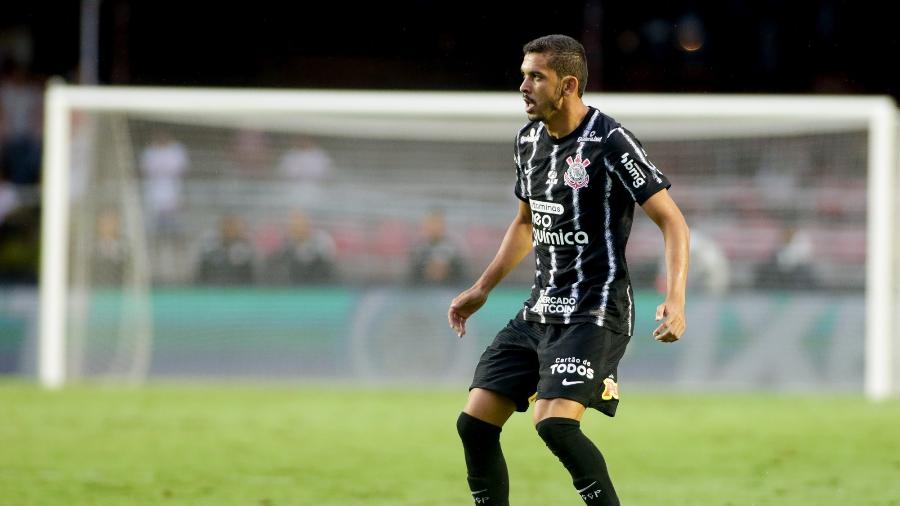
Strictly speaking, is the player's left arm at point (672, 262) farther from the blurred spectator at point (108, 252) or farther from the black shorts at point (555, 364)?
the blurred spectator at point (108, 252)

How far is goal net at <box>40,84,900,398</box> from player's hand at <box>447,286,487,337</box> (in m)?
7.32

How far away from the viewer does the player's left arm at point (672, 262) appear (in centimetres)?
437

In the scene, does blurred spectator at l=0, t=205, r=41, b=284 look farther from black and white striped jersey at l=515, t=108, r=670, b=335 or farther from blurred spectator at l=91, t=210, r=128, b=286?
black and white striped jersey at l=515, t=108, r=670, b=335

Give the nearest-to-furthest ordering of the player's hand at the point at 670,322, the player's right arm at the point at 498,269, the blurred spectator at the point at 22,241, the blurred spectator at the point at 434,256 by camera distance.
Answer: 1. the player's hand at the point at 670,322
2. the player's right arm at the point at 498,269
3. the blurred spectator at the point at 434,256
4. the blurred spectator at the point at 22,241

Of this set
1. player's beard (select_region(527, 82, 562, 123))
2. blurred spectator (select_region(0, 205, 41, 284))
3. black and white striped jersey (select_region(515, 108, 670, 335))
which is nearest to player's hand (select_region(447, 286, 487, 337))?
black and white striped jersey (select_region(515, 108, 670, 335))

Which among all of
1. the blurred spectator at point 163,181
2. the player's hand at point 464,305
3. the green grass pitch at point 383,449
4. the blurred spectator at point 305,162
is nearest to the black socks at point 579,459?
the player's hand at point 464,305

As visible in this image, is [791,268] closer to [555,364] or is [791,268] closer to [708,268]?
[708,268]

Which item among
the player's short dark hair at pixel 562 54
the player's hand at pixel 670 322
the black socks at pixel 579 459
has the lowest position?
the black socks at pixel 579 459

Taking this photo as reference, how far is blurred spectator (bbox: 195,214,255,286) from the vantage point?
490 inches

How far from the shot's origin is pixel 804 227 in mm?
12641

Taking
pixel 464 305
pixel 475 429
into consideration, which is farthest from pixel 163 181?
pixel 475 429

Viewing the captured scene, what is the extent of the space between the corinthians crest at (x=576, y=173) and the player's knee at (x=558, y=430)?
845 mm

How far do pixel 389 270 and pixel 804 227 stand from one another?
404 cm

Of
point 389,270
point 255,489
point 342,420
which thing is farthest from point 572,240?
point 389,270
